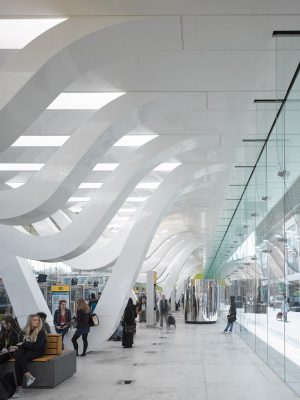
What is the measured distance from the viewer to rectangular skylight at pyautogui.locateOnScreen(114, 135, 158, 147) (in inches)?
534

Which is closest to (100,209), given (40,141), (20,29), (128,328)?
(40,141)

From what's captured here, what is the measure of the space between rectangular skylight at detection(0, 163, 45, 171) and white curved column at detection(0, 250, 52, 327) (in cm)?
245

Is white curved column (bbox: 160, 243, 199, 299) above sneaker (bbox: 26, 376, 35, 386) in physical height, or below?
above

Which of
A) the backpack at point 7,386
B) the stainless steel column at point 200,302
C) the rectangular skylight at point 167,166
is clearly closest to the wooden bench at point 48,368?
the backpack at point 7,386

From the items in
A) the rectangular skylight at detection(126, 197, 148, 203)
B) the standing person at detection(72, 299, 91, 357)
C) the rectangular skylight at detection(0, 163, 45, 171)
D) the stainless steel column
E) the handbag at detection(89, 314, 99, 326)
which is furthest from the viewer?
the stainless steel column

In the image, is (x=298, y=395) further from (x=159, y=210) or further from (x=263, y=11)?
(x=159, y=210)

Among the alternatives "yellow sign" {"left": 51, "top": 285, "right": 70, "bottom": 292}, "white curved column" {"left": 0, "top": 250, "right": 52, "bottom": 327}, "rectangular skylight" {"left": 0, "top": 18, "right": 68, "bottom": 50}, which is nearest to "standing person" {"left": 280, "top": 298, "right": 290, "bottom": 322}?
"rectangular skylight" {"left": 0, "top": 18, "right": 68, "bottom": 50}

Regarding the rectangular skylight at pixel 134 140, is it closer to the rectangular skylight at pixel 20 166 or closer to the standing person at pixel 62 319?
the rectangular skylight at pixel 20 166

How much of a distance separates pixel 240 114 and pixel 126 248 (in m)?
7.28

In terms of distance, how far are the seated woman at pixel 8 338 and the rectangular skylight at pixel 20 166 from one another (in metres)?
6.29

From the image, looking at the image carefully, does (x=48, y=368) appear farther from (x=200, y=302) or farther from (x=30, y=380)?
(x=200, y=302)

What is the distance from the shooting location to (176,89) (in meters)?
9.92

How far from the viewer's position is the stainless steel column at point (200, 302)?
30.1 m

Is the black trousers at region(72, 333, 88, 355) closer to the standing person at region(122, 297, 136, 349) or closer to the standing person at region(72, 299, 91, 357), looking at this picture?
the standing person at region(72, 299, 91, 357)
